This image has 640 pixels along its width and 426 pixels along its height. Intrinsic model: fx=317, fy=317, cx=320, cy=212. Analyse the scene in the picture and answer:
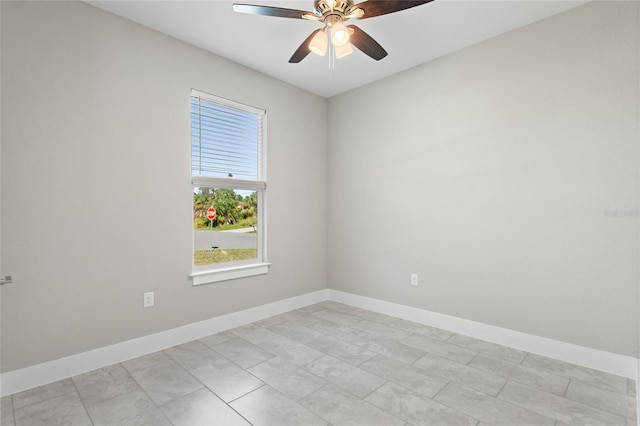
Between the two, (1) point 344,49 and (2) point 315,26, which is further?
(2) point 315,26

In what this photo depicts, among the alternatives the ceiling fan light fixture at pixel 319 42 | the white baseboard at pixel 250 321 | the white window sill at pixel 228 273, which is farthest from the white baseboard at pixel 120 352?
the ceiling fan light fixture at pixel 319 42

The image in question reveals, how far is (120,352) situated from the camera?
250cm

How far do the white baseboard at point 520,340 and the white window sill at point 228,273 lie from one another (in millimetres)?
1350

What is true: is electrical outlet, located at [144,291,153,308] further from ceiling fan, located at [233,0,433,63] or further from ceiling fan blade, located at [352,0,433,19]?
ceiling fan blade, located at [352,0,433,19]

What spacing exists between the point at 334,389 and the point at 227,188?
2.14 metres

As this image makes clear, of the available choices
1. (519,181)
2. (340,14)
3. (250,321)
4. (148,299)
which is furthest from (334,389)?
(340,14)

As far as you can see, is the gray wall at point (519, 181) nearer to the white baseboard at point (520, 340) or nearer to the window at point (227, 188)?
the white baseboard at point (520, 340)

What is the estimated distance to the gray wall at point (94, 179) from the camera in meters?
2.10

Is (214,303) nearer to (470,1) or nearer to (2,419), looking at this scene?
(2,419)

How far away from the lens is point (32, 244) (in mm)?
2143

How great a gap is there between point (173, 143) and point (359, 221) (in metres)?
2.26

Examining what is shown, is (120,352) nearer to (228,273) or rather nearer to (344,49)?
(228,273)

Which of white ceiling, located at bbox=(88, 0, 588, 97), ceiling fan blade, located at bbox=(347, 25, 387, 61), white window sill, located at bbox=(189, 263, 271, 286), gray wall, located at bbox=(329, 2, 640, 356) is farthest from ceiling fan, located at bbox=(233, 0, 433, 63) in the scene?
white window sill, located at bbox=(189, 263, 271, 286)

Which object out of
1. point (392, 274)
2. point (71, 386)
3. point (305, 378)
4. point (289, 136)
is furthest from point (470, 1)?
point (71, 386)
